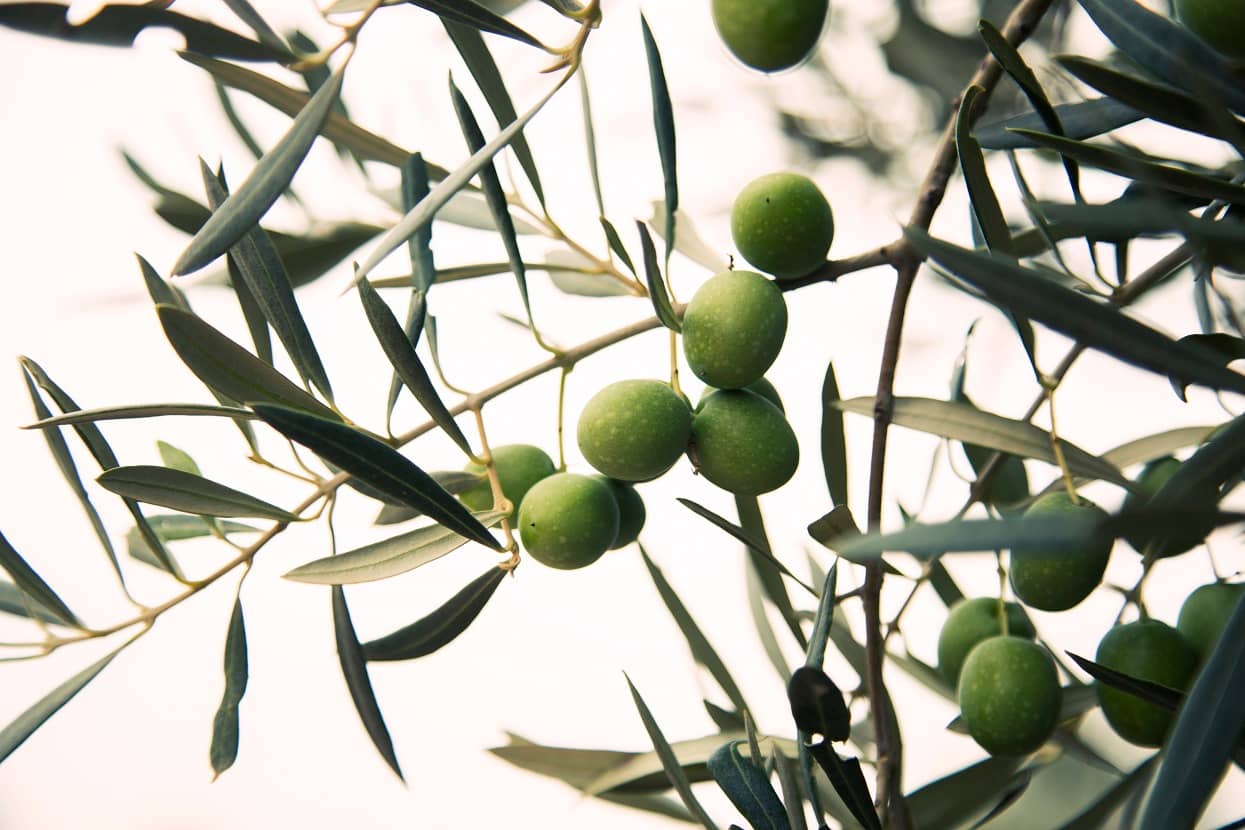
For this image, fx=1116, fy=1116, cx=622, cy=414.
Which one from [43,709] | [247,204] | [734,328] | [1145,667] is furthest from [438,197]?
[1145,667]

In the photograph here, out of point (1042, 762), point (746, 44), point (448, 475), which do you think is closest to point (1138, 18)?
point (746, 44)

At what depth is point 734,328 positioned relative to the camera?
658mm

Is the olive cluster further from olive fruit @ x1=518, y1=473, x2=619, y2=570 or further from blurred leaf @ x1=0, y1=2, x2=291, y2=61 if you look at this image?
blurred leaf @ x1=0, y1=2, x2=291, y2=61

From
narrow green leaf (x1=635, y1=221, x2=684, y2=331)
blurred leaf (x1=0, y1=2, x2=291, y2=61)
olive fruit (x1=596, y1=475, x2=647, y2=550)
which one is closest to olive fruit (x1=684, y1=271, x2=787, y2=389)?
narrow green leaf (x1=635, y1=221, x2=684, y2=331)

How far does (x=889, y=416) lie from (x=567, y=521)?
204mm

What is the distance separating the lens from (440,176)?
2.52ft

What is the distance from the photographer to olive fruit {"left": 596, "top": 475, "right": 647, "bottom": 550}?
2.53ft

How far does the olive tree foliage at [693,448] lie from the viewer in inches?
17.6

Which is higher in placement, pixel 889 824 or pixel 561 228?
pixel 561 228

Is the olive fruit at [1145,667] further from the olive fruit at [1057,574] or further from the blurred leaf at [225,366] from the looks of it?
the blurred leaf at [225,366]

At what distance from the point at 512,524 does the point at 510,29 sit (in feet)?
1.12

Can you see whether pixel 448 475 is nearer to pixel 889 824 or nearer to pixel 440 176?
pixel 440 176

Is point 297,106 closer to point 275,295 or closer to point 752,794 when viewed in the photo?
point 275,295

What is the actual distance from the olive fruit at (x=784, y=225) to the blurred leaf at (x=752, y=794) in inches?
12.0
